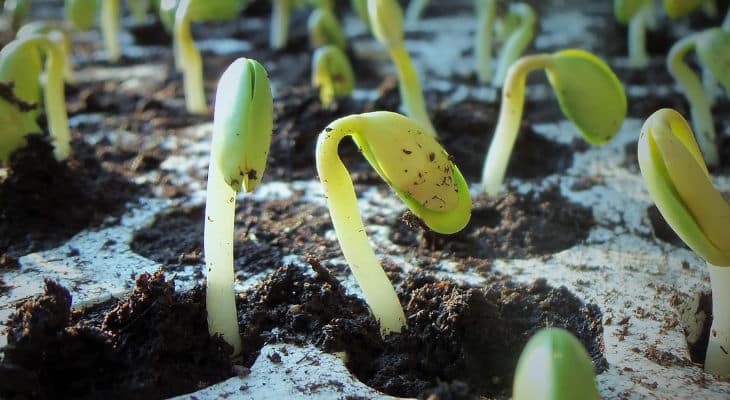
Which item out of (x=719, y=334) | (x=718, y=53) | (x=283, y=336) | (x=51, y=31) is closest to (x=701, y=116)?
(x=718, y=53)

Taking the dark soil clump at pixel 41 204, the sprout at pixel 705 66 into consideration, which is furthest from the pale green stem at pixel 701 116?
the dark soil clump at pixel 41 204

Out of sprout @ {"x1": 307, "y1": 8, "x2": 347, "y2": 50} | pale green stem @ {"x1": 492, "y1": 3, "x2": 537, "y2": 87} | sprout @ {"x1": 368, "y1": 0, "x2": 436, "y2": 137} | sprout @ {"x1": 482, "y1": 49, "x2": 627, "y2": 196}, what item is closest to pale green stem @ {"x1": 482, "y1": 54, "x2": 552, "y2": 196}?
sprout @ {"x1": 482, "y1": 49, "x2": 627, "y2": 196}

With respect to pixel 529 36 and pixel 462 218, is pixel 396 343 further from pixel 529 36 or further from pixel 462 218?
pixel 529 36

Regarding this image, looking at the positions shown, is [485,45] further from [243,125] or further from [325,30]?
[243,125]

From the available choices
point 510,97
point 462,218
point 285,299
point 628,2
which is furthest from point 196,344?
point 628,2

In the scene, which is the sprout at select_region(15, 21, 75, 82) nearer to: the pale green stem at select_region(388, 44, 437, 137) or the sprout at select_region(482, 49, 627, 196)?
the pale green stem at select_region(388, 44, 437, 137)

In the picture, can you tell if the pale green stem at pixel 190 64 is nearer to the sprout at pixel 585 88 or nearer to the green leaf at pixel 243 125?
the sprout at pixel 585 88
